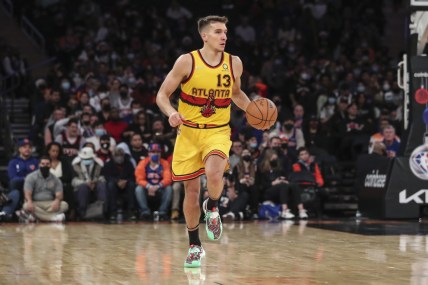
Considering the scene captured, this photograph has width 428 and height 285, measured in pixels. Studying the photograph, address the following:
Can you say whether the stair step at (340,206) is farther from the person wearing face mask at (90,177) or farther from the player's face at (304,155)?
the person wearing face mask at (90,177)

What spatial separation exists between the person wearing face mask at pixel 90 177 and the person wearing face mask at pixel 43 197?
0.52m

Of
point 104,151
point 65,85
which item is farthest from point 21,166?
point 65,85

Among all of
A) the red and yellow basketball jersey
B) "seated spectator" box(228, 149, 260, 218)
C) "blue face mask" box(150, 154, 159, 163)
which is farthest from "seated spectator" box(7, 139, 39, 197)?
the red and yellow basketball jersey

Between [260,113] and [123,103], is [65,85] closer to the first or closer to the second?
[123,103]

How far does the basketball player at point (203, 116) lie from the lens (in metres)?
8.58

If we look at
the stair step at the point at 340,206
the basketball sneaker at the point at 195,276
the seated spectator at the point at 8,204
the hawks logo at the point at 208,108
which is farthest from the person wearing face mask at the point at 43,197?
the basketball sneaker at the point at 195,276

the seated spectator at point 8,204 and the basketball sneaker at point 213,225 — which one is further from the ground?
the basketball sneaker at point 213,225

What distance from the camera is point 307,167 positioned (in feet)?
56.4

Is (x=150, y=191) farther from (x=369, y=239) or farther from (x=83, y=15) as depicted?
(x=83, y=15)

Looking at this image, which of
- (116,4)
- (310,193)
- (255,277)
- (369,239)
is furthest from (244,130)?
(255,277)

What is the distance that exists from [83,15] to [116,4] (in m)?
1.27

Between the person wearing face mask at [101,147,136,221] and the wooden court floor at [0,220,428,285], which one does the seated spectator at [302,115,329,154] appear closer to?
the person wearing face mask at [101,147,136,221]

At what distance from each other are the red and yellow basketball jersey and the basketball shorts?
0.10 meters

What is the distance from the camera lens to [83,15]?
2400 centimetres
